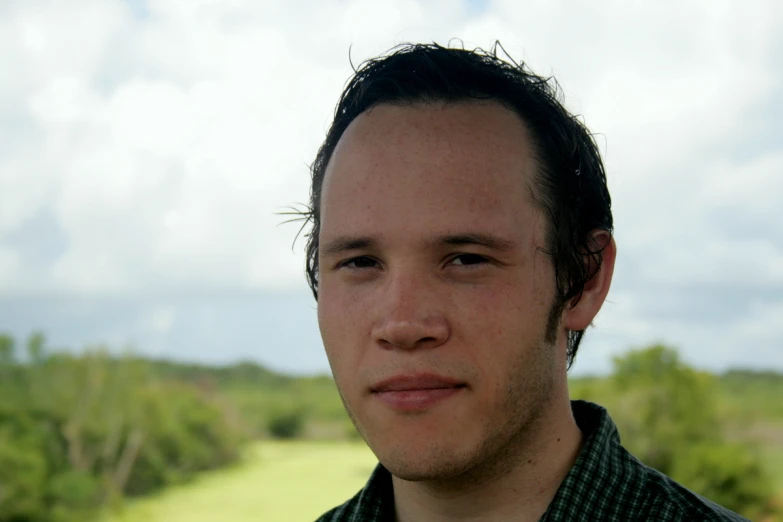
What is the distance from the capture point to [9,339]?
15305 millimetres

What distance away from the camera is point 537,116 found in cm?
142

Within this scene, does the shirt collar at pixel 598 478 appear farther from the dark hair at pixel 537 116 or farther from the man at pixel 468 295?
the dark hair at pixel 537 116

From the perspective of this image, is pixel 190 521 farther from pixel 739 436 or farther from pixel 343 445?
pixel 739 436

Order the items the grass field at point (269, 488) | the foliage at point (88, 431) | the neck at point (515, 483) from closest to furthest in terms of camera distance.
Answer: the neck at point (515, 483)
the foliage at point (88, 431)
the grass field at point (269, 488)

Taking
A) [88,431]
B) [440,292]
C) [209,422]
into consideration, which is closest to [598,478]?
[440,292]

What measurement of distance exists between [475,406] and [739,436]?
12108mm

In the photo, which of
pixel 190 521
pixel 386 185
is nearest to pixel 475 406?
pixel 386 185

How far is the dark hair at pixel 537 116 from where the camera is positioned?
53.7 inches

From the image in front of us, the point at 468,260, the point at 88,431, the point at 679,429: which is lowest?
the point at 468,260

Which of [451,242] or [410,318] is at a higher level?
[451,242]

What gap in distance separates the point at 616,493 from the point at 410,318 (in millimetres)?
477

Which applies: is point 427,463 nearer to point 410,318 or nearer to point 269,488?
point 410,318

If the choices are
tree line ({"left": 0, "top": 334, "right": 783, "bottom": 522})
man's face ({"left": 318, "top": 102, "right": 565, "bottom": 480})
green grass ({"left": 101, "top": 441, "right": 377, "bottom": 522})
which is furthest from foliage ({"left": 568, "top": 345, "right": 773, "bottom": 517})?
man's face ({"left": 318, "top": 102, "right": 565, "bottom": 480})

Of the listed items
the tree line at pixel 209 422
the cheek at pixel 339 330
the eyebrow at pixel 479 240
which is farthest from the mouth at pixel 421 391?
the tree line at pixel 209 422
